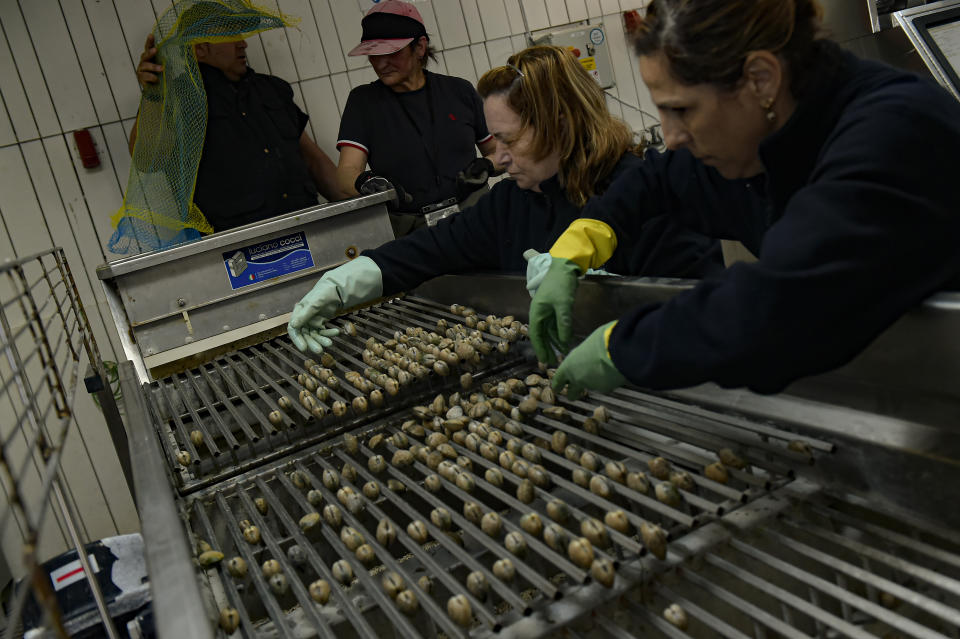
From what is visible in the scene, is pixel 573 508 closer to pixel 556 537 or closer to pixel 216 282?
pixel 556 537

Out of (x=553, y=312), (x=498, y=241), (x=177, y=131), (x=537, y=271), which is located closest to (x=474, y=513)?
(x=553, y=312)

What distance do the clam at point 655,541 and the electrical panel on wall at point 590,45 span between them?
3959 mm

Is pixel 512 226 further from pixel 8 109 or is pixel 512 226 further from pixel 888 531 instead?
pixel 8 109

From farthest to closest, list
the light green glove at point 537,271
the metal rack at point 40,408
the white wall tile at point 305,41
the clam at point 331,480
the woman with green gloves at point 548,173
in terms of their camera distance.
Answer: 1. the white wall tile at point 305,41
2. the woman with green gloves at point 548,173
3. the light green glove at point 537,271
4. the clam at point 331,480
5. the metal rack at point 40,408

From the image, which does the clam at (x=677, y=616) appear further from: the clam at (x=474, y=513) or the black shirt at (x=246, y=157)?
the black shirt at (x=246, y=157)

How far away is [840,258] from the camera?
766 mm

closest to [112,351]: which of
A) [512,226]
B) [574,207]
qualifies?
[512,226]

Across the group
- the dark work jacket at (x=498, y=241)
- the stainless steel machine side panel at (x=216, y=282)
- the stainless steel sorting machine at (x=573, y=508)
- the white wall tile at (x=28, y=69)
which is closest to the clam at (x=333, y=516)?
the stainless steel sorting machine at (x=573, y=508)

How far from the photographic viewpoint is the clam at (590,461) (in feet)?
3.35

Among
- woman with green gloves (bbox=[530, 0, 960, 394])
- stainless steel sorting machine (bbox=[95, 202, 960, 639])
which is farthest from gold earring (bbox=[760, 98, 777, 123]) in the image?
stainless steel sorting machine (bbox=[95, 202, 960, 639])

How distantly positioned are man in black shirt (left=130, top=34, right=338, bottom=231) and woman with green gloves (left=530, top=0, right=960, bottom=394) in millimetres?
2420

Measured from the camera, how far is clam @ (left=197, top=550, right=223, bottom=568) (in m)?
0.97

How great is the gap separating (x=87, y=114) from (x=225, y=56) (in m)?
0.85

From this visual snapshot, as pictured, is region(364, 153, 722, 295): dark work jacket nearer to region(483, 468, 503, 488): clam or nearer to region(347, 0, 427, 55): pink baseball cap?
region(483, 468, 503, 488): clam
